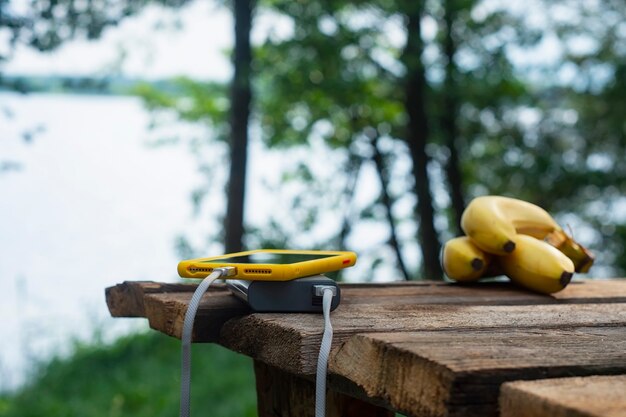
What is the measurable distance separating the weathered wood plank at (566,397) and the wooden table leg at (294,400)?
595 mm

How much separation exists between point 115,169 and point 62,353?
1790 millimetres

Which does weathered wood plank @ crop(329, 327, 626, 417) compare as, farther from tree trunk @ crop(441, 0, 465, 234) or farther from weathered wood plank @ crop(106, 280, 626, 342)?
tree trunk @ crop(441, 0, 465, 234)

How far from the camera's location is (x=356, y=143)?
5582 mm

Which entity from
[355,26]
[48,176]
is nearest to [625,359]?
[355,26]

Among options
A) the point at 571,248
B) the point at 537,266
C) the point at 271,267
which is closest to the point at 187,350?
the point at 271,267

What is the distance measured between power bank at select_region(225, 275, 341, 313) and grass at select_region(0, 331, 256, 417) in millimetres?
2547

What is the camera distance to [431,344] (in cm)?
87

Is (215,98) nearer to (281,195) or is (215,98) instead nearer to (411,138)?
(281,195)

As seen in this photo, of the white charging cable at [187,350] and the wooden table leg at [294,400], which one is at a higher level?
the white charging cable at [187,350]

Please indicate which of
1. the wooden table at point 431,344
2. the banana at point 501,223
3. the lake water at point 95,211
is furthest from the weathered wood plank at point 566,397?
the lake water at point 95,211

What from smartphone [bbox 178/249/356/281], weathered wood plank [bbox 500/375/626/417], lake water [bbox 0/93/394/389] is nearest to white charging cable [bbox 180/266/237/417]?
smartphone [bbox 178/249/356/281]

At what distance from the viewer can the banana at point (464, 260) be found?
165 cm

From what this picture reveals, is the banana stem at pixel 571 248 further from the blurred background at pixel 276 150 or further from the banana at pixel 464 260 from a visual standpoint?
the blurred background at pixel 276 150

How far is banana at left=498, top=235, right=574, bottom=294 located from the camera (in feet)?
4.93
